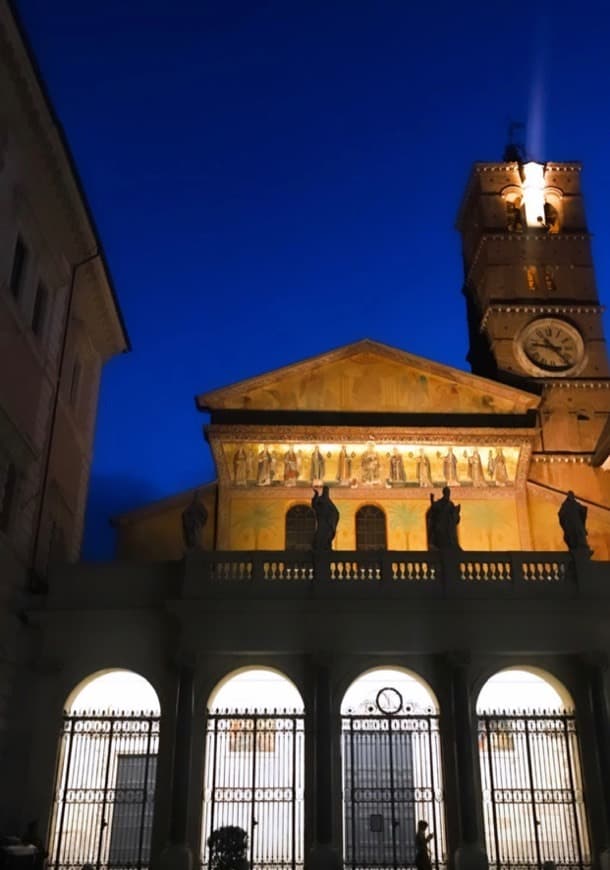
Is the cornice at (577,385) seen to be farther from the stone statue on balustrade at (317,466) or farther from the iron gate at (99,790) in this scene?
the iron gate at (99,790)

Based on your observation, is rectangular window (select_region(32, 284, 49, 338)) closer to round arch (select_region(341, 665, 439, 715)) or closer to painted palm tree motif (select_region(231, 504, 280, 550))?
painted palm tree motif (select_region(231, 504, 280, 550))

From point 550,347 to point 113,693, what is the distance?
24.6m

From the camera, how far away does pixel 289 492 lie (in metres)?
28.2

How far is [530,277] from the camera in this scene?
3988 centimetres

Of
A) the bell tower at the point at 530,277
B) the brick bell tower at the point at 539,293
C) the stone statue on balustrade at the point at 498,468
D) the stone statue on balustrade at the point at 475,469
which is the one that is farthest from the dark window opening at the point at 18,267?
the bell tower at the point at 530,277

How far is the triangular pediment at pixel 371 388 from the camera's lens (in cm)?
2988

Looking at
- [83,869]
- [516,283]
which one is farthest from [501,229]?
[83,869]

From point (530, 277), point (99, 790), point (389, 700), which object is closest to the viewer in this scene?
point (99, 790)

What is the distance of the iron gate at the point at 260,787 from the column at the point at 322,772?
0.44 metres

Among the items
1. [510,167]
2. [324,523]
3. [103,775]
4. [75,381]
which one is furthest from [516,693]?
[510,167]

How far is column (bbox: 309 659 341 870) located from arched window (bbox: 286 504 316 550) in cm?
860

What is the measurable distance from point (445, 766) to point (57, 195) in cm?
1606

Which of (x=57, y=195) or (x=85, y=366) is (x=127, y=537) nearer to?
(x=85, y=366)

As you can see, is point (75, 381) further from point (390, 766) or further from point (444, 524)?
point (390, 766)
